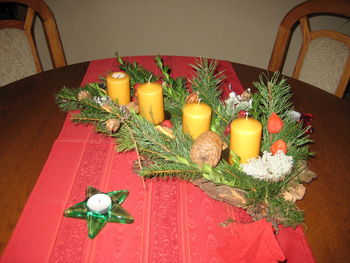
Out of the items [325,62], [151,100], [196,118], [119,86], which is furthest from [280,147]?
[325,62]

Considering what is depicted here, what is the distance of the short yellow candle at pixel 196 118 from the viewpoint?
0.67m

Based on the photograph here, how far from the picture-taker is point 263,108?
72 centimetres

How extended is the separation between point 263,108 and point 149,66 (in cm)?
65

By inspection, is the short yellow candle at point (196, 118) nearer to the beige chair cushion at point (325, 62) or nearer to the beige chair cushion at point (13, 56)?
the beige chair cushion at point (325, 62)

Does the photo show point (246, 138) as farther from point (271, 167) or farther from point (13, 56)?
point (13, 56)

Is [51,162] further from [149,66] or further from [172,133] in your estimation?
[149,66]

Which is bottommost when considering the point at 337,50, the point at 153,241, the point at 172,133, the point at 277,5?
the point at 153,241

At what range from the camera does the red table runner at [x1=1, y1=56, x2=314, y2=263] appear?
0.55 m

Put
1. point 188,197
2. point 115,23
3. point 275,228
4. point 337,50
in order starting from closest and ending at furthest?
point 275,228 < point 188,197 < point 337,50 < point 115,23

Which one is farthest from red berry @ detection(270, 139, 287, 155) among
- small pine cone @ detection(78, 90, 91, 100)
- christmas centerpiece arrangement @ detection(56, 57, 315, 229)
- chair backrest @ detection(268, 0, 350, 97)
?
chair backrest @ detection(268, 0, 350, 97)

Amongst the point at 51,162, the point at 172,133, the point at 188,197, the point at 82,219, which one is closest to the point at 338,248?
the point at 188,197

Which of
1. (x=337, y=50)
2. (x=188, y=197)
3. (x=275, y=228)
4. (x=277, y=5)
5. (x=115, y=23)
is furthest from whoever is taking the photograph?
(x=115, y=23)

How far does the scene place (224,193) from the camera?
1.98 feet

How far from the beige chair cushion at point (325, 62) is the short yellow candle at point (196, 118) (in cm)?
81
